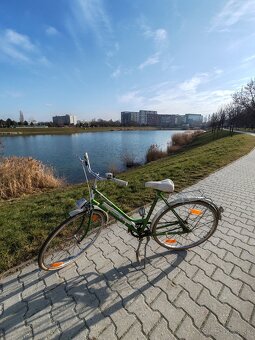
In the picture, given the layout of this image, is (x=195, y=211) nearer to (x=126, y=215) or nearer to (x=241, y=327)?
(x=126, y=215)

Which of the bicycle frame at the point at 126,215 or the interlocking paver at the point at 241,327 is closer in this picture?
the interlocking paver at the point at 241,327

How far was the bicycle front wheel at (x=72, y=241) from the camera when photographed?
106 inches

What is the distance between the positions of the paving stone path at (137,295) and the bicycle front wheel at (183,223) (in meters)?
0.14

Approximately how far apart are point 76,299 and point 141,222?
3.76 ft

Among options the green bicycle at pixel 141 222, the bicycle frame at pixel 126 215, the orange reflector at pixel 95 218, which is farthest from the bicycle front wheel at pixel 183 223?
the orange reflector at pixel 95 218

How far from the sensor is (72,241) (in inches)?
121

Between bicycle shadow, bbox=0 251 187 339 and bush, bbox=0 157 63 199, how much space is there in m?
6.62

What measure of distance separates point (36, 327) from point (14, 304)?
425 millimetres

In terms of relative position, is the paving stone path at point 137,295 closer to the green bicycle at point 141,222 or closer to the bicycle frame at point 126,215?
the green bicycle at point 141,222

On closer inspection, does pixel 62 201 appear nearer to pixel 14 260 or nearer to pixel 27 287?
pixel 14 260

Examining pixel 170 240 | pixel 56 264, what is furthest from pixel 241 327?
pixel 56 264

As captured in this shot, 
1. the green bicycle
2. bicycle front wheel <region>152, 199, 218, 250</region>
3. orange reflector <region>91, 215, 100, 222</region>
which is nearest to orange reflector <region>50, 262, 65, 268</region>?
the green bicycle

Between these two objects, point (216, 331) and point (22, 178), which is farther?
point (22, 178)

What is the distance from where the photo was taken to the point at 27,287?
2.42m
